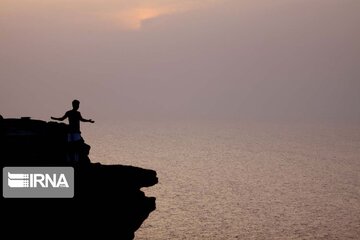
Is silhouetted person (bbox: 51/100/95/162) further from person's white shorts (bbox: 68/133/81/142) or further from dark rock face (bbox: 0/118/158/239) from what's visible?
dark rock face (bbox: 0/118/158/239)

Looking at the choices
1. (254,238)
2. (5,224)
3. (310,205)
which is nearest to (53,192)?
(5,224)

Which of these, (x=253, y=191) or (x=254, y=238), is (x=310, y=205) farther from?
(x=254, y=238)

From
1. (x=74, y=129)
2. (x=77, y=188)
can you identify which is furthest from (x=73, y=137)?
(x=77, y=188)

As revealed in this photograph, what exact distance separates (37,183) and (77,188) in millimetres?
2030

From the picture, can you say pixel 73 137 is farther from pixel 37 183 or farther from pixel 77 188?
pixel 37 183

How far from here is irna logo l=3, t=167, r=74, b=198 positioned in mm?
21000

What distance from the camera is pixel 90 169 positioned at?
2408 centimetres

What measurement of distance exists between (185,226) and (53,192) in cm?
10334

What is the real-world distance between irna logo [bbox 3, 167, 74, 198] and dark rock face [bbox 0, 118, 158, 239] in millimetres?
298

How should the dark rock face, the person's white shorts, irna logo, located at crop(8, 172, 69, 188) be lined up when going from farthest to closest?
the person's white shorts
the dark rock face
irna logo, located at crop(8, 172, 69, 188)

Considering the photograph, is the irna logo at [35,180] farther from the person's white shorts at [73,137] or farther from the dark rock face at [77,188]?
the person's white shorts at [73,137]

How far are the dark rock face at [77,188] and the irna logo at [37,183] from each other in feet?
0.98

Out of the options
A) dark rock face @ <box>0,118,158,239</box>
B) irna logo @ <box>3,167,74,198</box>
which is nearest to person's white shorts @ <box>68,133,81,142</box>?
dark rock face @ <box>0,118,158,239</box>

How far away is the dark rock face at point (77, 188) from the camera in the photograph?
21.4m
